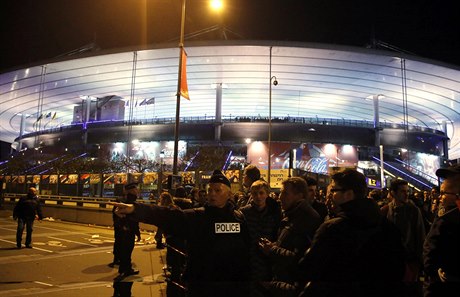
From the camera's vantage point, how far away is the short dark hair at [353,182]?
2.56 metres

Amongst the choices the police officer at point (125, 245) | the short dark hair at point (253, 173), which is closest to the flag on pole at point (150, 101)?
the police officer at point (125, 245)

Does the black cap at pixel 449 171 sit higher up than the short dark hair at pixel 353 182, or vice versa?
the black cap at pixel 449 171

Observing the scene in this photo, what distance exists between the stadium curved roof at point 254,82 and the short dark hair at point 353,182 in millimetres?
34465

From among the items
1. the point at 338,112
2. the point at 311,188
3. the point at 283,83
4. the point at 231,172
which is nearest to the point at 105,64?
the point at 283,83

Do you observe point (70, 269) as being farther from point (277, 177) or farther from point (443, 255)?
point (277, 177)

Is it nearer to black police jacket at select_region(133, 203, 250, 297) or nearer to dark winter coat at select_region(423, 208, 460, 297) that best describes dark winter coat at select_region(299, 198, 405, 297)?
dark winter coat at select_region(423, 208, 460, 297)

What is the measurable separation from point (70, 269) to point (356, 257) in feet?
26.0

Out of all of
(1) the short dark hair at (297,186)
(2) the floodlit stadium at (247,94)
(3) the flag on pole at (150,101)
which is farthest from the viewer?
(3) the flag on pole at (150,101)

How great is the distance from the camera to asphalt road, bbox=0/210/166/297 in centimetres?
652

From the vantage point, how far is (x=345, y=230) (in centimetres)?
230

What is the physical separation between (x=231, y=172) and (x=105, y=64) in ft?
94.3

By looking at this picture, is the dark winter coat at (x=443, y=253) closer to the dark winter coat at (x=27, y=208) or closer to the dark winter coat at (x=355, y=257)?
the dark winter coat at (x=355, y=257)

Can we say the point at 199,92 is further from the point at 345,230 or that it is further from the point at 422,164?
the point at 345,230

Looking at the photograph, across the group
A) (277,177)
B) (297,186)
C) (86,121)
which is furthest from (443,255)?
(86,121)
